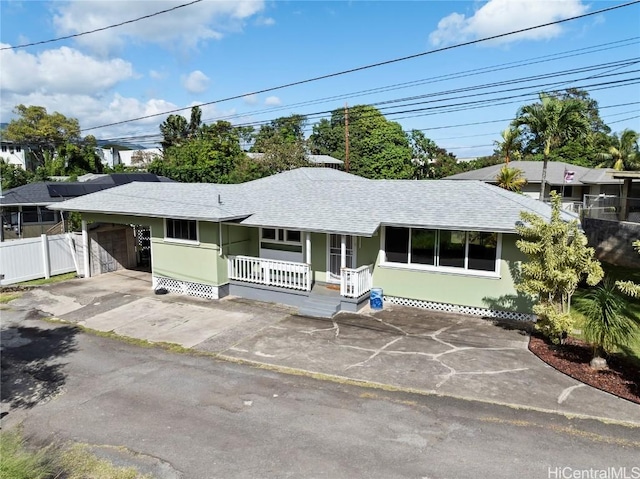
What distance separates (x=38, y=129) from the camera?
6194cm

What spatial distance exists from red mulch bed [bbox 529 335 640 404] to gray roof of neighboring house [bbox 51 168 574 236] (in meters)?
3.37

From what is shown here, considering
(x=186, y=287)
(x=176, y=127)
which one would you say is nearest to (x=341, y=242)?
(x=186, y=287)

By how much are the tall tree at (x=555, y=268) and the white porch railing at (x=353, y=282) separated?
4908 millimetres

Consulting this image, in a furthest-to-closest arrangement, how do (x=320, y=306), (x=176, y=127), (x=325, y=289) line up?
(x=176, y=127) < (x=325, y=289) < (x=320, y=306)

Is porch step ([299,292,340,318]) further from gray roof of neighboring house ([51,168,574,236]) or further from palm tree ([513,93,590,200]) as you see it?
palm tree ([513,93,590,200])

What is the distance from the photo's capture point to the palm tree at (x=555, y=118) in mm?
22047

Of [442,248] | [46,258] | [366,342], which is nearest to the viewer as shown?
[366,342]

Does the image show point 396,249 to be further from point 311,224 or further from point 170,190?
point 170,190

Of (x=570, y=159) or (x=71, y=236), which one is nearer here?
(x=71, y=236)

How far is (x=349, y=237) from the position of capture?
1527 centimetres

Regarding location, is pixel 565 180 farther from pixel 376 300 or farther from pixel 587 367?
pixel 587 367

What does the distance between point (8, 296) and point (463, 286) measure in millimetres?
16650

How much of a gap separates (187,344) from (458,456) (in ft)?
25.1

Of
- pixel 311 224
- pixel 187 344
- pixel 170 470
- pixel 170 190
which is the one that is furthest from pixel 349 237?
pixel 170 470
